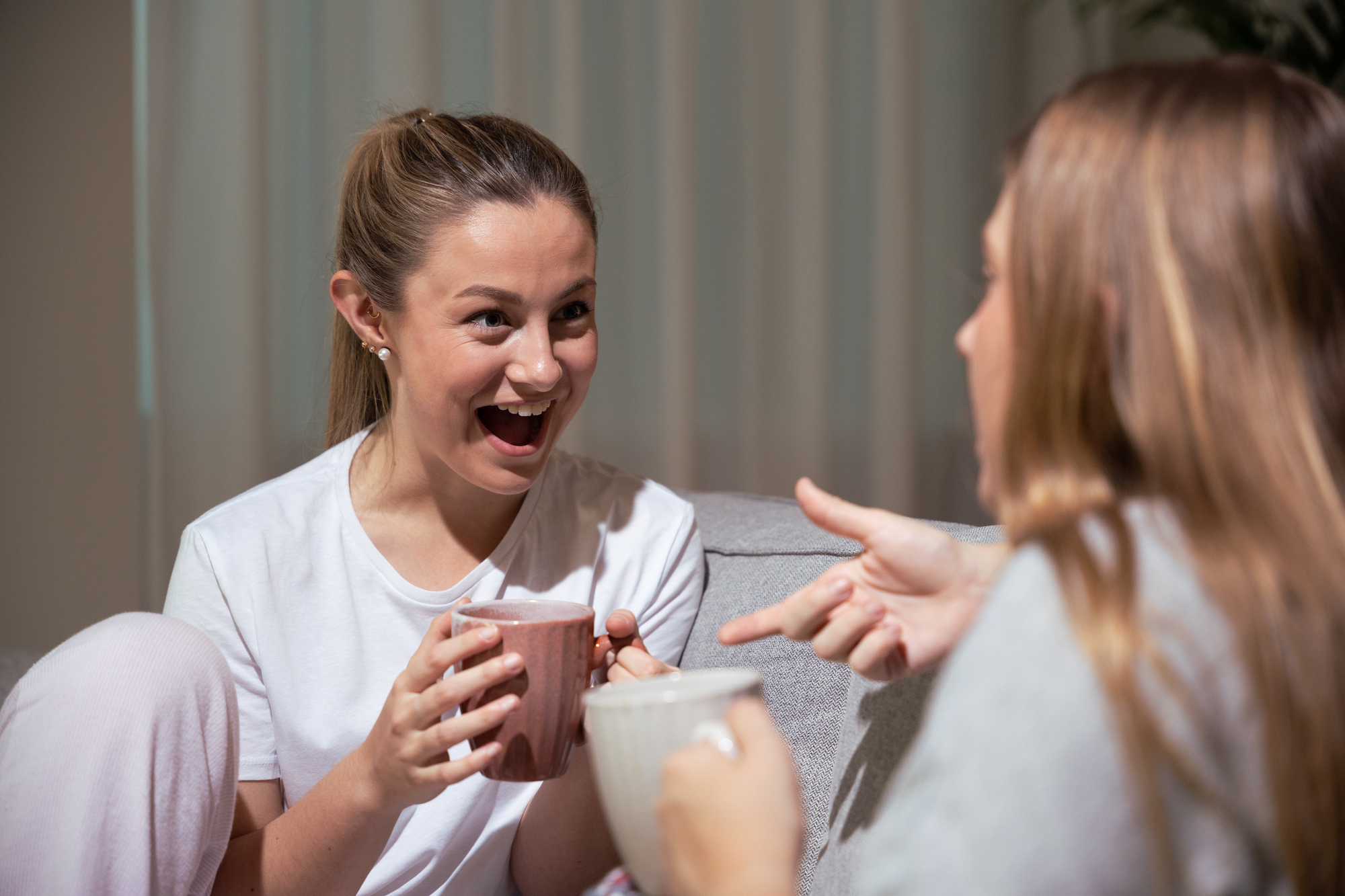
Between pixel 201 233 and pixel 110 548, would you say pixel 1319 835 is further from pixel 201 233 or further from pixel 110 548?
pixel 110 548

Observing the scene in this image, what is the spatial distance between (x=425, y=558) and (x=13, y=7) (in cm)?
204

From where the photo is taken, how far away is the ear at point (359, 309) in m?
1.31

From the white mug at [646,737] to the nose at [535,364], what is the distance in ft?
1.80

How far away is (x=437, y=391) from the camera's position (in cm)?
120

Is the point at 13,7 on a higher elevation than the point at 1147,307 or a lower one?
higher

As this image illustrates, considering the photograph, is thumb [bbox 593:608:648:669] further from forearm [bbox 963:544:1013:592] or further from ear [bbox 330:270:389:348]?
ear [bbox 330:270:389:348]

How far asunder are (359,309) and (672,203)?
1489mm

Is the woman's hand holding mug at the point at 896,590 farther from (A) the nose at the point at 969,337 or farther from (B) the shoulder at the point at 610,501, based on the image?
(B) the shoulder at the point at 610,501

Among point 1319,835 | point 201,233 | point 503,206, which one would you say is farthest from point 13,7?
point 1319,835

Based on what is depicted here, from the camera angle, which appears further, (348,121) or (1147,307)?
(348,121)

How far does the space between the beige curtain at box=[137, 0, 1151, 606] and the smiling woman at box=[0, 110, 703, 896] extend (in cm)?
121

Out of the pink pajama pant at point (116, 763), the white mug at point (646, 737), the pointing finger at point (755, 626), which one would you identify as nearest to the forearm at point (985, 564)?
→ the pointing finger at point (755, 626)

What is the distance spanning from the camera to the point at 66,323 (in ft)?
8.29

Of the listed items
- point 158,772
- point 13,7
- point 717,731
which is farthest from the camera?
point 13,7
